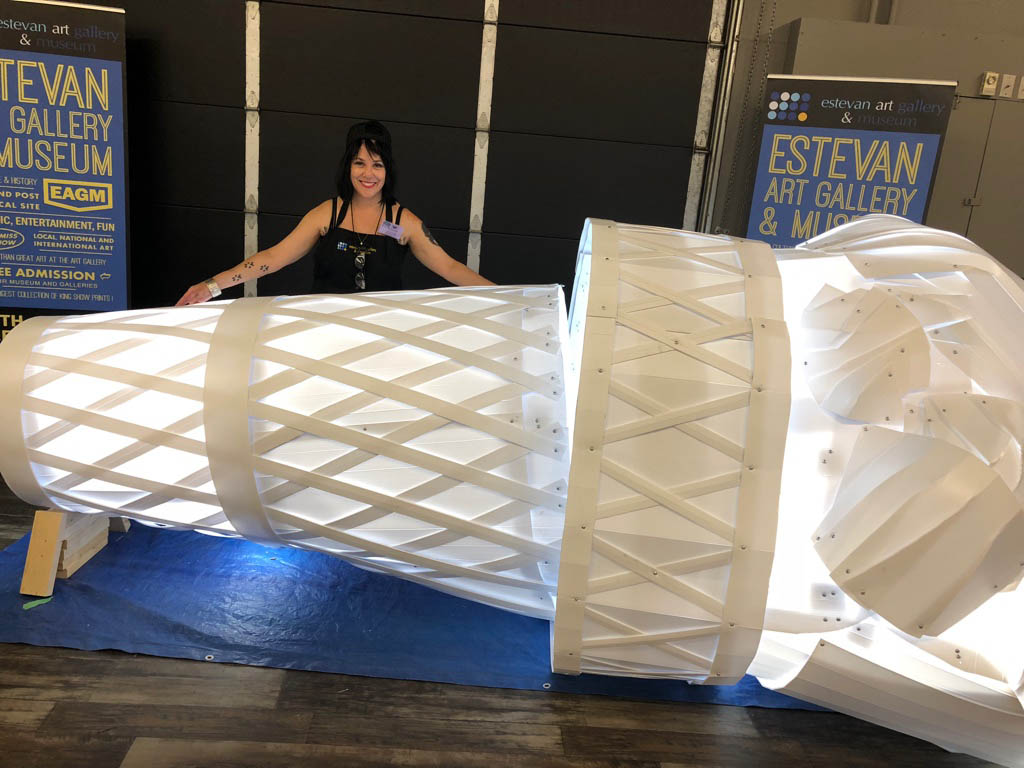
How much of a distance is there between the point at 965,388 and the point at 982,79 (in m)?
3.23

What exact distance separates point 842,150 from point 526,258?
1.78 meters

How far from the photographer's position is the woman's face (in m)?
2.71

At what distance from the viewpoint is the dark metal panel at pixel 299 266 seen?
13.7ft

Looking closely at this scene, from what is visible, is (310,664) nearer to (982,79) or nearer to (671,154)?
(671,154)

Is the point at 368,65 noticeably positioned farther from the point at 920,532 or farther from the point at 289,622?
the point at 920,532

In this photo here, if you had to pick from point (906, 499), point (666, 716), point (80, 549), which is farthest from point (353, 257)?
point (906, 499)

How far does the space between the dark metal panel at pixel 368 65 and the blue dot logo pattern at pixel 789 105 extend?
1.60m

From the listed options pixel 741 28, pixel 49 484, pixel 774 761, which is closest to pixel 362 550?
pixel 49 484

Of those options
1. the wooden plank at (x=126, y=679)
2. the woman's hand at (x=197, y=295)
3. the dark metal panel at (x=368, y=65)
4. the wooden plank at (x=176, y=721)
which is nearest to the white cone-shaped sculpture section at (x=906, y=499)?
the wooden plank at (x=176, y=721)

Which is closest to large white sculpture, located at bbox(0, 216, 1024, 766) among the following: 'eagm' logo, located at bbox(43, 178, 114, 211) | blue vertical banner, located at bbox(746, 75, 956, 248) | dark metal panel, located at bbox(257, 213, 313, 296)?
blue vertical banner, located at bbox(746, 75, 956, 248)

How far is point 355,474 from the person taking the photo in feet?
5.71

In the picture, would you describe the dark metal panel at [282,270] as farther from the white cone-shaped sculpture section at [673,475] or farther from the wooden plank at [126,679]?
the white cone-shaped sculpture section at [673,475]

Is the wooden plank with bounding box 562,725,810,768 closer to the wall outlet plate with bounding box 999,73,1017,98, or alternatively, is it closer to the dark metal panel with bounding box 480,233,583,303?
the dark metal panel with bounding box 480,233,583,303

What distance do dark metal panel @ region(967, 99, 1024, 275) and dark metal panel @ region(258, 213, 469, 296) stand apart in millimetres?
2930
